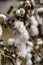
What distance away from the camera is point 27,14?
639 mm

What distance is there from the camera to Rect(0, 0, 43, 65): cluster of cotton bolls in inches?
24.2

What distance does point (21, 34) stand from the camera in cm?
60

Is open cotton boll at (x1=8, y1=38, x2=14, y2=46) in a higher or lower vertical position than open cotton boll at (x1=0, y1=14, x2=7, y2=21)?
lower

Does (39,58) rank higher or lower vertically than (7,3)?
lower

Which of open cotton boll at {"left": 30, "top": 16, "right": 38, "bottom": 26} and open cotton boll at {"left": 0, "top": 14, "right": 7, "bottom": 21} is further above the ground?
open cotton boll at {"left": 0, "top": 14, "right": 7, "bottom": 21}

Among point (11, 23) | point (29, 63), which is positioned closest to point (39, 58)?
point (29, 63)

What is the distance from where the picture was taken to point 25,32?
609 mm

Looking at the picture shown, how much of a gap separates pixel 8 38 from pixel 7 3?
119mm

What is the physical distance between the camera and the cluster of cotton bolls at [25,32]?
0.61 m

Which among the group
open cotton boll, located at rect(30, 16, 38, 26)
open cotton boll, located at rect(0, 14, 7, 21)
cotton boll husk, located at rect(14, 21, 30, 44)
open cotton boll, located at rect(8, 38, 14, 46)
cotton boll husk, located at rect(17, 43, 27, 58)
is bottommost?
cotton boll husk, located at rect(17, 43, 27, 58)

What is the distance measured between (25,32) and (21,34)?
16 millimetres

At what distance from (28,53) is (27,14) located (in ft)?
0.40

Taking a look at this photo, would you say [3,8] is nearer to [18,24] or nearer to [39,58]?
[18,24]

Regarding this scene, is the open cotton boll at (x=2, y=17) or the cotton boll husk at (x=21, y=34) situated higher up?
the open cotton boll at (x=2, y=17)
